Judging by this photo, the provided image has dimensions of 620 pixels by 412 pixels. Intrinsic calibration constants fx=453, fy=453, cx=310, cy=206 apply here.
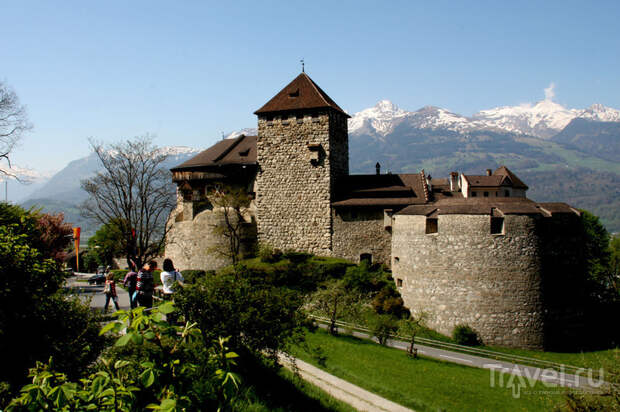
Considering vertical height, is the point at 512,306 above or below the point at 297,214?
below

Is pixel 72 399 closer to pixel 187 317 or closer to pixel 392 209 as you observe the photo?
pixel 187 317

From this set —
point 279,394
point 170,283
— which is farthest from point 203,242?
point 279,394

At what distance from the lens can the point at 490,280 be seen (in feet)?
86.1

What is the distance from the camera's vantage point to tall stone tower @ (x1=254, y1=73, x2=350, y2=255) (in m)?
33.3

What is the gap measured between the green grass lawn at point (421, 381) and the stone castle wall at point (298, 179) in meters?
10.3

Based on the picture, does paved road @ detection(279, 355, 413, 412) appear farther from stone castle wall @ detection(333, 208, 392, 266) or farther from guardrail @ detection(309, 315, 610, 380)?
stone castle wall @ detection(333, 208, 392, 266)

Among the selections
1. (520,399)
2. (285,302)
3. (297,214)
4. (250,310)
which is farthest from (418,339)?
(250,310)

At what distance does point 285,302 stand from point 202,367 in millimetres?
7226

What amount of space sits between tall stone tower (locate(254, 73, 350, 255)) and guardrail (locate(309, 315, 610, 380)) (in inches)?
267

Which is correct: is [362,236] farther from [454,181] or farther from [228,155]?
[454,181]

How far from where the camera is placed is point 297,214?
33.8 meters

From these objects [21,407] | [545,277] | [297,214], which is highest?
[297,214]

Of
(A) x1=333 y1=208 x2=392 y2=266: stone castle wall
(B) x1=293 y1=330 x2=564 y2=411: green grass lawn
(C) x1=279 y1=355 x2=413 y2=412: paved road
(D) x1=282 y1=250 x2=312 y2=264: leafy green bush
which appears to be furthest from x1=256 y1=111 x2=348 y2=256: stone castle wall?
(C) x1=279 y1=355 x2=413 y2=412: paved road

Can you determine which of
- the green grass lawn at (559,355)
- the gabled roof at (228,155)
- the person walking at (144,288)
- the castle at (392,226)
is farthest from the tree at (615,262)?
the person walking at (144,288)
